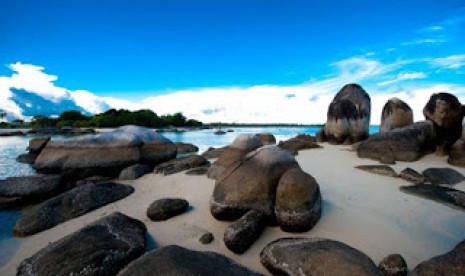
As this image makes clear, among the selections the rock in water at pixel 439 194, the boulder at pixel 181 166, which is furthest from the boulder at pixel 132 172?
the rock in water at pixel 439 194

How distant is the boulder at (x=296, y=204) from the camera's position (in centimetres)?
575

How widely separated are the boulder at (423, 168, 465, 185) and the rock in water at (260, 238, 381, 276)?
22.4 feet

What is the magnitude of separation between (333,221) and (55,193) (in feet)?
30.7

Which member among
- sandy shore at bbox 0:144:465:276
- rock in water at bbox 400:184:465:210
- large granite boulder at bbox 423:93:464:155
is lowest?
sandy shore at bbox 0:144:465:276

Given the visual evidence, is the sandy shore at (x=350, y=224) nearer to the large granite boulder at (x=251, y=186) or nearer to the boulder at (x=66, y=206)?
the boulder at (x=66, y=206)

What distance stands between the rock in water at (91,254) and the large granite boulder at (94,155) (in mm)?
8358

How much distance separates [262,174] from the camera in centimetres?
650

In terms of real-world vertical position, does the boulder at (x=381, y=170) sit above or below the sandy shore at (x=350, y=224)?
above

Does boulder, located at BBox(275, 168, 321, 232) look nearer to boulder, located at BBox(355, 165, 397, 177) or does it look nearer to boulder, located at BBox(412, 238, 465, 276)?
boulder, located at BBox(412, 238, 465, 276)

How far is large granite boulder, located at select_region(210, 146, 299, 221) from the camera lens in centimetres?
618

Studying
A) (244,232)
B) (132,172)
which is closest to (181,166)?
(132,172)

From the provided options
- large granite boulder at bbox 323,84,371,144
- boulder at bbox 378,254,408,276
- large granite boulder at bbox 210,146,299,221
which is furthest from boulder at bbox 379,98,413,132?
boulder at bbox 378,254,408,276

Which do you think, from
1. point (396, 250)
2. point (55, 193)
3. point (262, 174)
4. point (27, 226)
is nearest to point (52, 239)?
point (27, 226)

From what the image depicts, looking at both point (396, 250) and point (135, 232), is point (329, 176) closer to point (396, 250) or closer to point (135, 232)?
point (396, 250)
